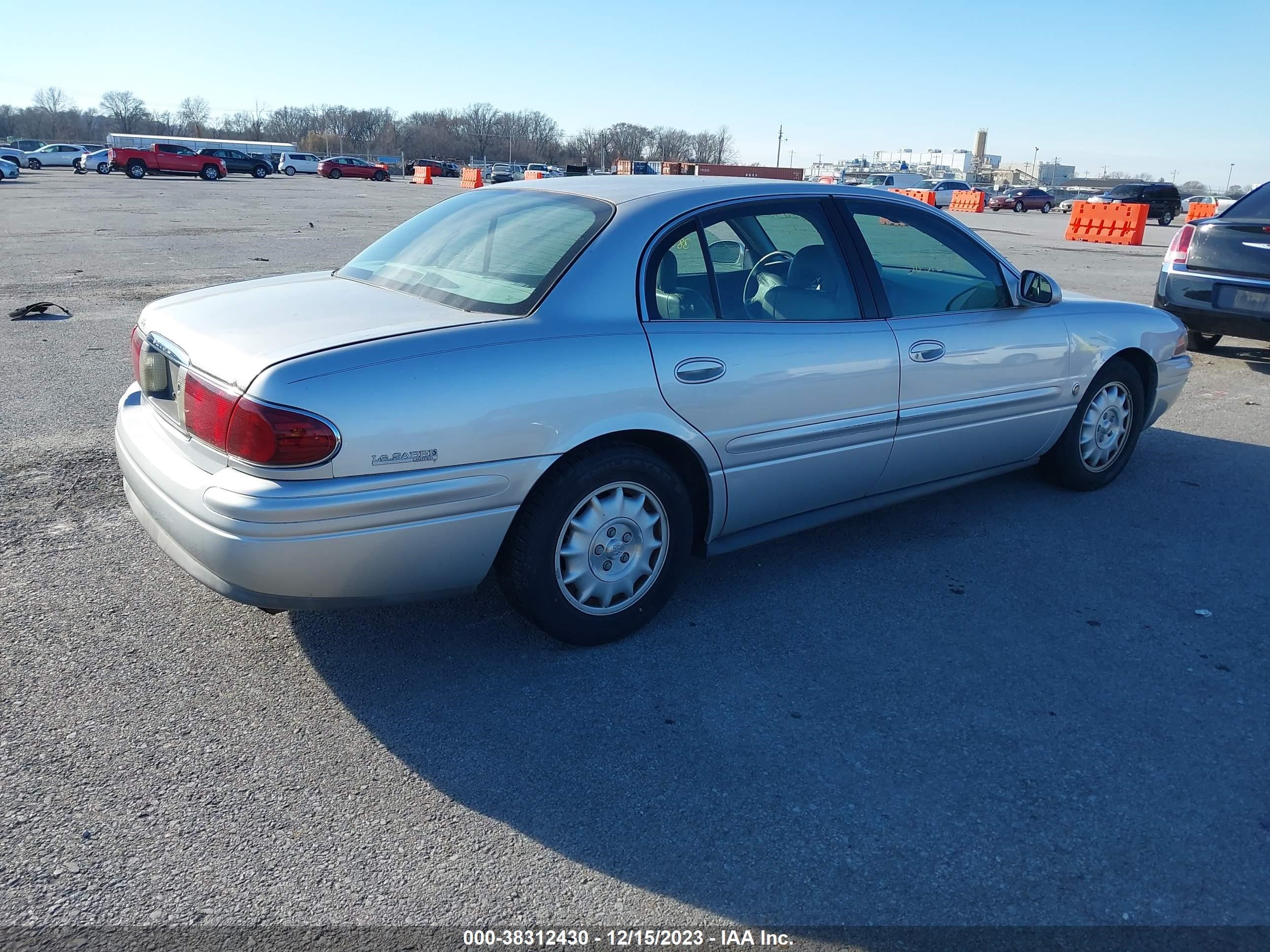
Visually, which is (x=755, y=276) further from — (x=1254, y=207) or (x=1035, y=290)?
(x=1254, y=207)

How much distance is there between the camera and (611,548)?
337 cm

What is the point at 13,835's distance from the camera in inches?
94.8

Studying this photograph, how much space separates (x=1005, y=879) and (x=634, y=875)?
90cm

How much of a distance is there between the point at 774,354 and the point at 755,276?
0.39 metres

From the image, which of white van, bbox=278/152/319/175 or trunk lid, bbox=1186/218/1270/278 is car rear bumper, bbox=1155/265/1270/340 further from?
white van, bbox=278/152/319/175

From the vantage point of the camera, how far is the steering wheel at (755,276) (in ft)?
12.0

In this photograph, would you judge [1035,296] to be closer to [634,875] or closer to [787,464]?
[787,464]

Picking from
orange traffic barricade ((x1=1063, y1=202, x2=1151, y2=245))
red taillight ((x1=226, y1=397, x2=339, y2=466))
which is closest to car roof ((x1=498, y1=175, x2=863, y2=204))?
red taillight ((x1=226, y1=397, x2=339, y2=466))

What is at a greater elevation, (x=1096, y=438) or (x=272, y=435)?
(x=272, y=435)

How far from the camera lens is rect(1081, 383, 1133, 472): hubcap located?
504 centimetres

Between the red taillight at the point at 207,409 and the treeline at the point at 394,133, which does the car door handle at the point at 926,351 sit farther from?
the treeline at the point at 394,133

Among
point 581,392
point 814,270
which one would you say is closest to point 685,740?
point 581,392

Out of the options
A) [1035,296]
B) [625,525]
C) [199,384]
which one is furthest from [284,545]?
[1035,296]

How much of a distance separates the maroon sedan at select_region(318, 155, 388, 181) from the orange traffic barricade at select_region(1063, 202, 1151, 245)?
1764 inches
